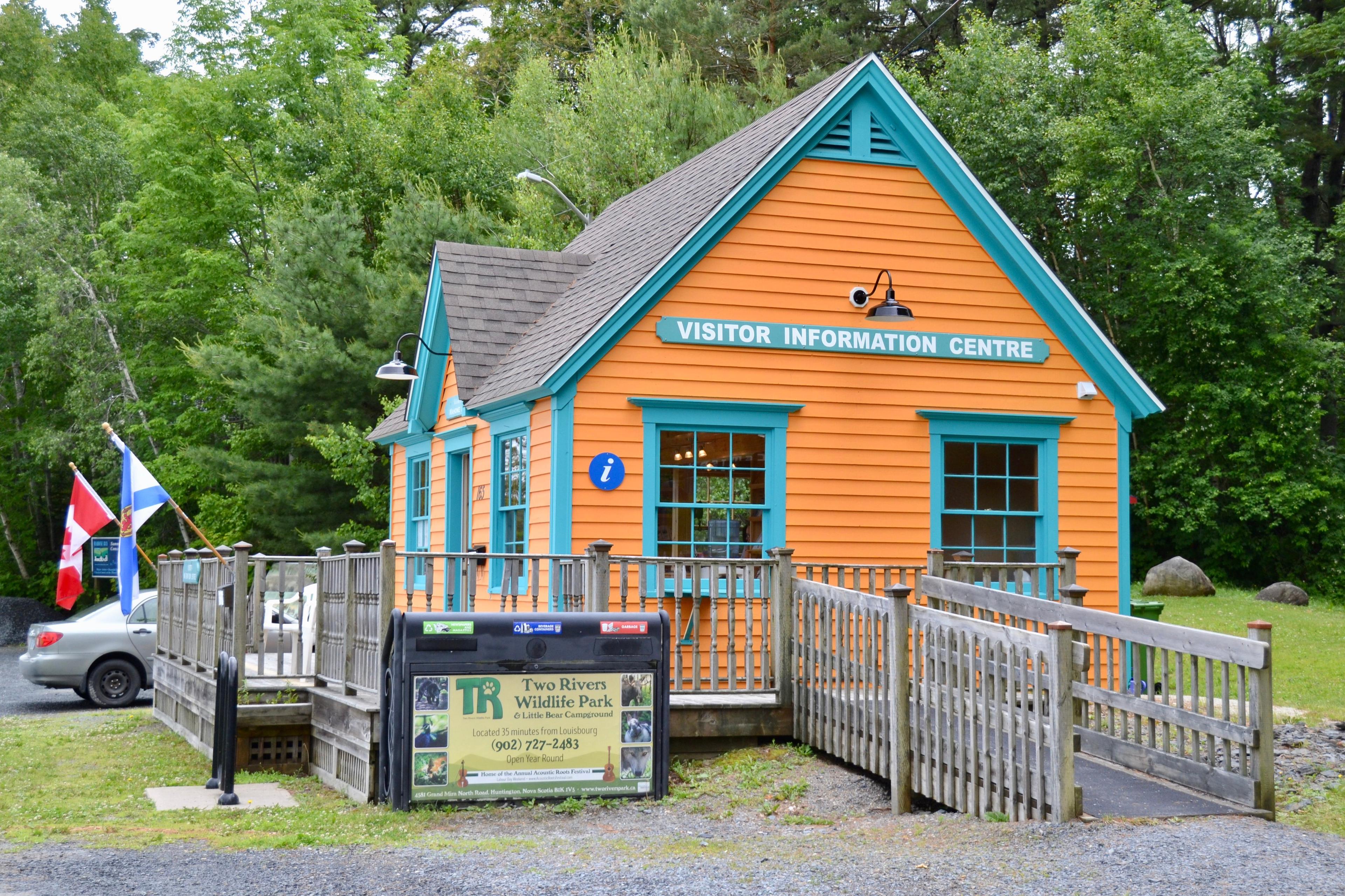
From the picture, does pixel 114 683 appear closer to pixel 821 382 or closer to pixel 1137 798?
pixel 821 382

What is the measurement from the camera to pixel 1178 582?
88.7 ft

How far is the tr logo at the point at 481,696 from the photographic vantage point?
8.70 m

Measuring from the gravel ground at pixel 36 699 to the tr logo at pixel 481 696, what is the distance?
34.9ft

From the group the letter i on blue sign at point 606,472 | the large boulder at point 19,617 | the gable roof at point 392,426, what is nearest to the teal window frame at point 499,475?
the letter i on blue sign at point 606,472

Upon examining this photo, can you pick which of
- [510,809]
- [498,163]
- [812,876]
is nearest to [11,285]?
[498,163]

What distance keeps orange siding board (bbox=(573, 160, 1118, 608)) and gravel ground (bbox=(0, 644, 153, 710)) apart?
9.54 m

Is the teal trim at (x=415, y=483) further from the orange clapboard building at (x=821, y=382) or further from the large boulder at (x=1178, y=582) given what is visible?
the large boulder at (x=1178, y=582)

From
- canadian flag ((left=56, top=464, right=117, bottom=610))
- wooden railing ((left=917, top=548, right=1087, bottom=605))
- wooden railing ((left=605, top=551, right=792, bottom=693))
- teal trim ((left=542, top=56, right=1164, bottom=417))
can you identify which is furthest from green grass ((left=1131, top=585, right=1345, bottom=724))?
canadian flag ((left=56, top=464, right=117, bottom=610))

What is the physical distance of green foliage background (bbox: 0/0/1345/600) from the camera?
2958 cm

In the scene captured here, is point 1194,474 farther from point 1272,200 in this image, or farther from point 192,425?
point 192,425

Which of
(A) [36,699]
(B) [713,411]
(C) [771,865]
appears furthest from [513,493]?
(A) [36,699]

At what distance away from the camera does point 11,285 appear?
37.3m

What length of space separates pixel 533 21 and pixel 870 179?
108ft

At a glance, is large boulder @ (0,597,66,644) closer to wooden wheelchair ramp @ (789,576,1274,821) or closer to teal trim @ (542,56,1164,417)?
teal trim @ (542,56,1164,417)
